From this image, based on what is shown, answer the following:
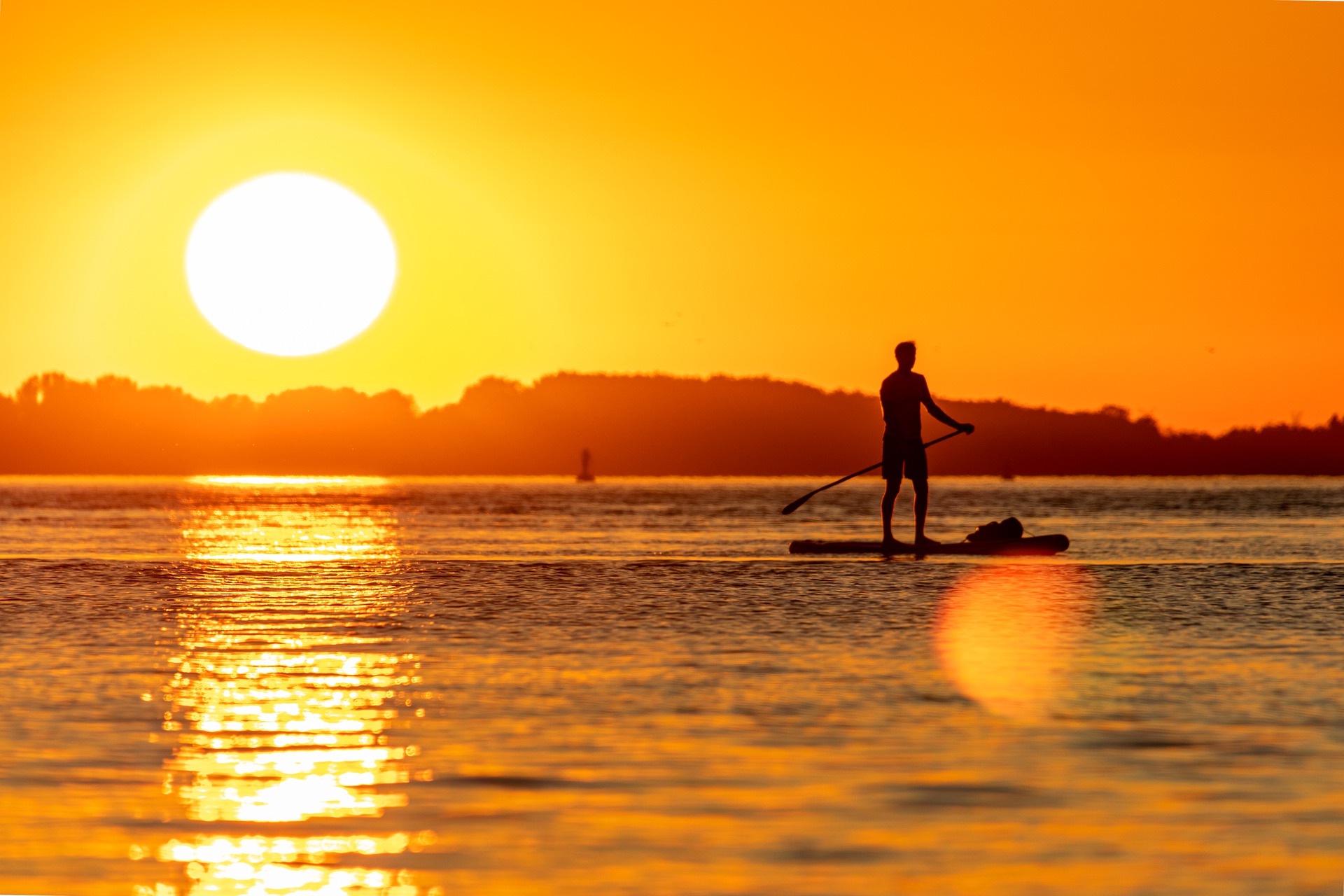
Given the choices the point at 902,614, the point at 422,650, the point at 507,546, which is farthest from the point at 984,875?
the point at 507,546

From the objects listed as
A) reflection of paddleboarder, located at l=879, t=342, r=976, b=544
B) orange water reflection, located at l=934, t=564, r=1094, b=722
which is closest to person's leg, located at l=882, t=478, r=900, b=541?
reflection of paddleboarder, located at l=879, t=342, r=976, b=544

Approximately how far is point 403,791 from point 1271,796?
3519 millimetres

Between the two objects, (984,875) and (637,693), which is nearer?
(984,875)

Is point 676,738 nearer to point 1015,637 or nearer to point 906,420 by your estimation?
point 1015,637

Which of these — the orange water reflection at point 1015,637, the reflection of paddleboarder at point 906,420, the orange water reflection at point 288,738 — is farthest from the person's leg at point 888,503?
the orange water reflection at point 288,738

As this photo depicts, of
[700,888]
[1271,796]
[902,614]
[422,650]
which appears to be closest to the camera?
[700,888]

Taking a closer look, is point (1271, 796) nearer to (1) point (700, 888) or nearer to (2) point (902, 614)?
(1) point (700, 888)

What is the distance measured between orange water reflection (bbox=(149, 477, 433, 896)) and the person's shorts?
6.94 m

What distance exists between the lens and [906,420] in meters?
22.9

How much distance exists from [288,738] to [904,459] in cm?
1523

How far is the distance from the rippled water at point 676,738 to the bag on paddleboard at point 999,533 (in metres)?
4.93

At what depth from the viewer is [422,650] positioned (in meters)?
12.7

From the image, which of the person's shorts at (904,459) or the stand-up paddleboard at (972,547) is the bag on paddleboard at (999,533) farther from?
the person's shorts at (904,459)

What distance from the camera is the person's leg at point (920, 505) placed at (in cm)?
2283
